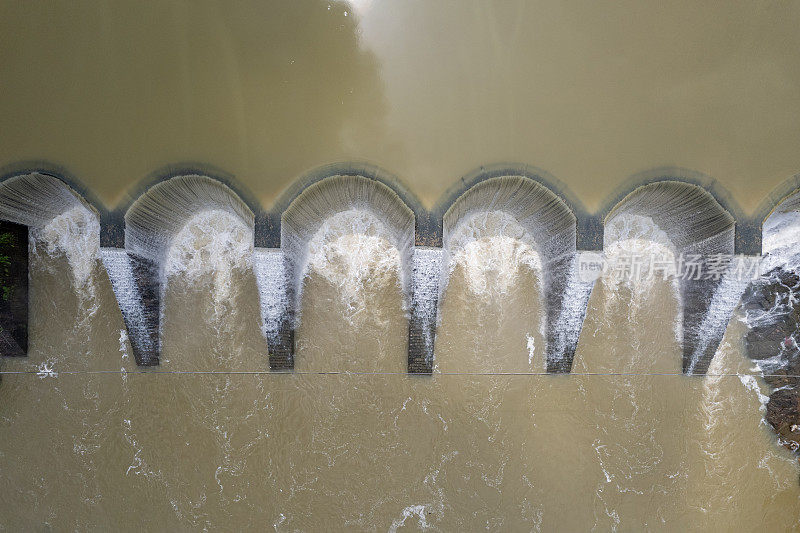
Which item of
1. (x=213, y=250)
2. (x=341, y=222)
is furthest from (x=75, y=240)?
(x=341, y=222)

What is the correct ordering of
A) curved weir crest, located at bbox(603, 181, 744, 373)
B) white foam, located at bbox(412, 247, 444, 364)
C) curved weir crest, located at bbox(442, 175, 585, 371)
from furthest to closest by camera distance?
1. curved weir crest, located at bbox(603, 181, 744, 373)
2. curved weir crest, located at bbox(442, 175, 585, 371)
3. white foam, located at bbox(412, 247, 444, 364)

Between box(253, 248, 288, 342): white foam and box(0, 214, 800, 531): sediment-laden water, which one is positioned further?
box(0, 214, 800, 531): sediment-laden water

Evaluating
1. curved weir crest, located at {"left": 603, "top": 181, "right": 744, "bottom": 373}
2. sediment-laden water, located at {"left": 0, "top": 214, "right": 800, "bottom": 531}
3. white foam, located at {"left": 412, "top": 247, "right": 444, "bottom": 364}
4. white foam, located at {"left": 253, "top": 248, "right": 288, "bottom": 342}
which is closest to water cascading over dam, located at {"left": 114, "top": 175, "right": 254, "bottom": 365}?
sediment-laden water, located at {"left": 0, "top": 214, "right": 800, "bottom": 531}

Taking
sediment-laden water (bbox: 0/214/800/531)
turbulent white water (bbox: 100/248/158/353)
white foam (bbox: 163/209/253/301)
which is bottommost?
sediment-laden water (bbox: 0/214/800/531)

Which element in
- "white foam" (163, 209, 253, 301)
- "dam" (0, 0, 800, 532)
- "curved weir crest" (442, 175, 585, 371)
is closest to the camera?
"dam" (0, 0, 800, 532)

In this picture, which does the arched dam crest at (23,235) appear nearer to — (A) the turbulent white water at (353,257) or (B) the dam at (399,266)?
(B) the dam at (399,266)

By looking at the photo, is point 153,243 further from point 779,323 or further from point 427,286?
point 779,323

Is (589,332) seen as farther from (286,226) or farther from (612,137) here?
(286,226)

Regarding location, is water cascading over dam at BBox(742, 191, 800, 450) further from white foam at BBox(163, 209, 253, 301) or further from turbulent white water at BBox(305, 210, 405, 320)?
white foam at BBox(163, 209, 253, 301)

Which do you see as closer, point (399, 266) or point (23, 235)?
point (23, 235)

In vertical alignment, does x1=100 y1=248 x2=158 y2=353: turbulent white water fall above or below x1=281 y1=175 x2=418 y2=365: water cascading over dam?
below
